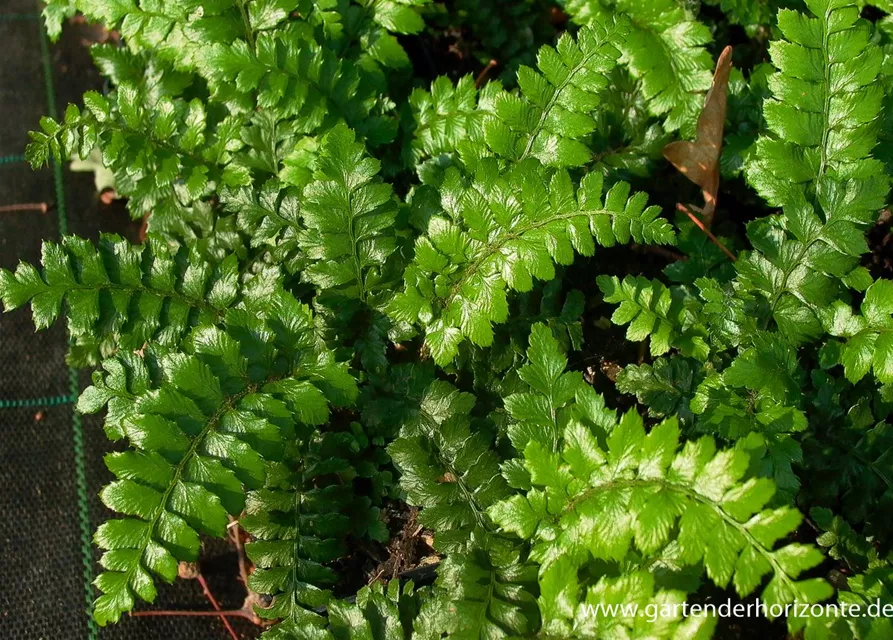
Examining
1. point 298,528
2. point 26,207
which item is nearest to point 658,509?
point 298,528

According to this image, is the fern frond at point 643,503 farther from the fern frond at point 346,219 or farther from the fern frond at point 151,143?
the fern frond at point 151,143

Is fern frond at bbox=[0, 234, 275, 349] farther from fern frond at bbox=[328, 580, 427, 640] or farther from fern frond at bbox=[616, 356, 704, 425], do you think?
fern frond at bbox=[616, 356, 704, 425]

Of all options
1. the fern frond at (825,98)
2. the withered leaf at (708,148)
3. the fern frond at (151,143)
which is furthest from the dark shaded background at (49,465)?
the fern frond at (825,98)

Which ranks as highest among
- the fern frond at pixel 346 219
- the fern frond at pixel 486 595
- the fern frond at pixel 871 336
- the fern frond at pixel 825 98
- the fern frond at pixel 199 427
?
the fern frond at pixel 346 219

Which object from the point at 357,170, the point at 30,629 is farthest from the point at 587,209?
the point at 30,629

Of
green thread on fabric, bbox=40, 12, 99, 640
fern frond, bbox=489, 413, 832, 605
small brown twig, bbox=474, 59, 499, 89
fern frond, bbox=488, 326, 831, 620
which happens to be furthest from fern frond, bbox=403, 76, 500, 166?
green thread on fabric, bbox=40, 12, 99, 640

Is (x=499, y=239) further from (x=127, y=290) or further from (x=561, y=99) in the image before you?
(x=127, y=290)

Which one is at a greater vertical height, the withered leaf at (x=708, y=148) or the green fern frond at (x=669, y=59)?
the green fern frond at (x=669, y=59)
